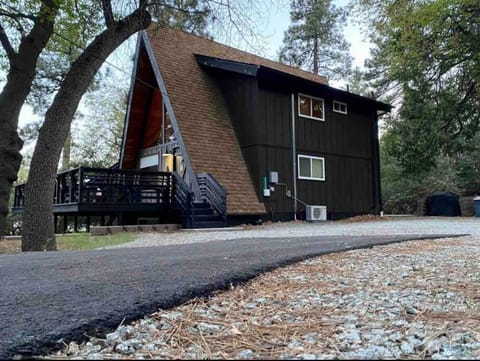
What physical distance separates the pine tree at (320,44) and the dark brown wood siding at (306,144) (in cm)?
1120

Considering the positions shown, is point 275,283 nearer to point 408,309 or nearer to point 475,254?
point 408,309

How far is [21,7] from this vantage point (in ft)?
27.3

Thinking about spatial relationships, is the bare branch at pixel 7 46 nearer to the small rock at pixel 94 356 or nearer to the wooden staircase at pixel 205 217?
the wooden staircase at pixel 205 217

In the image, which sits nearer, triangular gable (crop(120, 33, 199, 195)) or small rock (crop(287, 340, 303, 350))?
small rock (crop(287, 340, 303, 350))

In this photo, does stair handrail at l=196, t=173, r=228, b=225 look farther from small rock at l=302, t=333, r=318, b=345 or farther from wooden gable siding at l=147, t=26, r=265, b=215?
small rock at l=302, t=333, r=318, b=345

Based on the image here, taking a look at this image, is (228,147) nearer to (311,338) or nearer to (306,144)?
(306,144)

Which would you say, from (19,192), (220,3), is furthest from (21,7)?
(19,192)

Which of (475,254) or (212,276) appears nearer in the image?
(212,276)

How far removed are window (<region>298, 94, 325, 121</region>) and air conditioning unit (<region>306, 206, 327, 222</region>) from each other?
3.03 m

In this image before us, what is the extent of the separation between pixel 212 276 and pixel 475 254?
269cm

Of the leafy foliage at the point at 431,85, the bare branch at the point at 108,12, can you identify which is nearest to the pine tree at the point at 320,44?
the leafy foliage at the point at 431,85

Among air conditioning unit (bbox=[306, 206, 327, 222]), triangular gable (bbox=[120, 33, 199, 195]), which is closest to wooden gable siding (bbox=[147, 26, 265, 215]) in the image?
triangular gable (bbox=[120, 33, 199, 195])

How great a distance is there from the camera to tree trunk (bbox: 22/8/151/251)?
662cm

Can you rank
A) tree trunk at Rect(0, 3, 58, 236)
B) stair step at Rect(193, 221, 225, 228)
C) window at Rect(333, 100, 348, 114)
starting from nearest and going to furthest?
tree trunk at Rect(0, 3, 58, 236) → stair step at Rect(193, 221, 225, 228) → window at Rect(333, 100, 348, 114)
